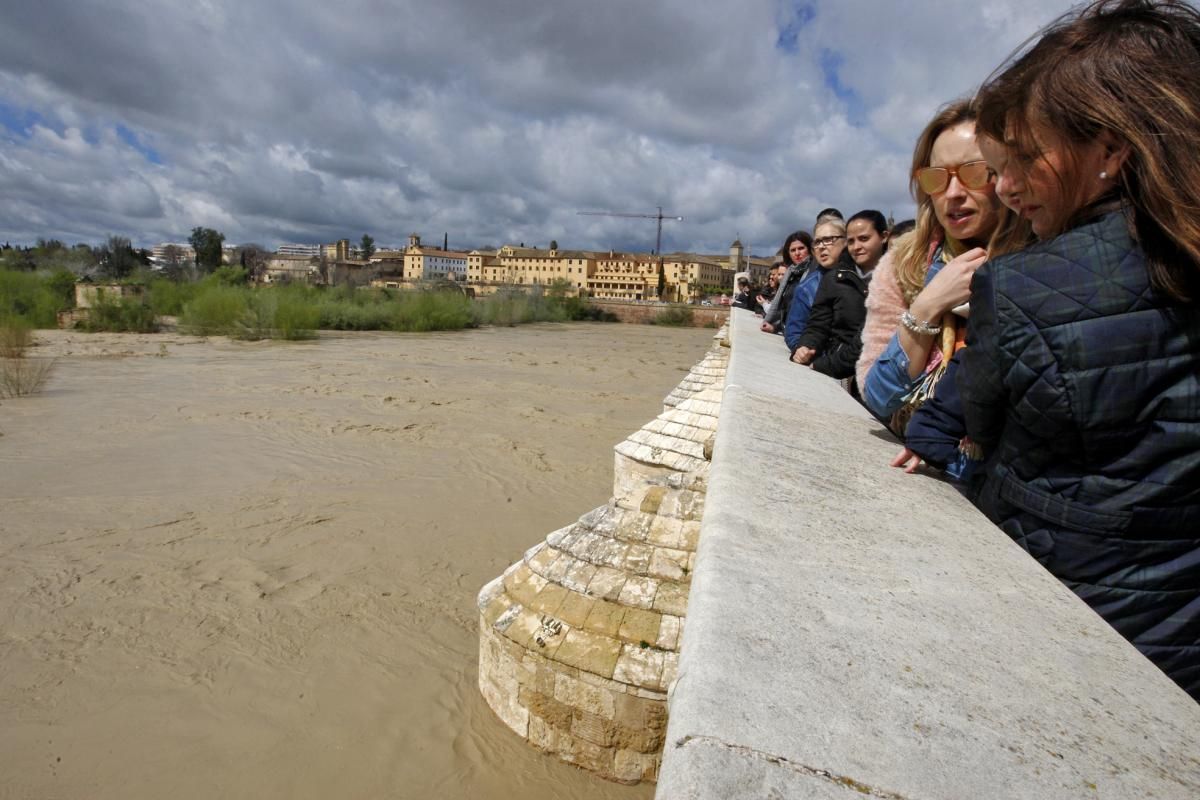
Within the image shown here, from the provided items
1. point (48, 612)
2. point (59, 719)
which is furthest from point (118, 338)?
point (59, 719)

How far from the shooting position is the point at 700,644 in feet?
2.55

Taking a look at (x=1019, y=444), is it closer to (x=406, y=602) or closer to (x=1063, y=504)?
(x=1063, y=504)

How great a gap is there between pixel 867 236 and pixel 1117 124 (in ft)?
10.5

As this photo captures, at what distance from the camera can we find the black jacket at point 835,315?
12.5 feet

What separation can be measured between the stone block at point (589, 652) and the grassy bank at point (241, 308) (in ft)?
84.0

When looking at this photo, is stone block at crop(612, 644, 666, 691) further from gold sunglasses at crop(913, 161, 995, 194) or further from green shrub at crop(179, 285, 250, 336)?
green shrub at crop(179, 285, 250, 336)

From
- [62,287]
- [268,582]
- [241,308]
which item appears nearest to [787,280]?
[268,582]

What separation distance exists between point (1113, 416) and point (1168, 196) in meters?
0.37

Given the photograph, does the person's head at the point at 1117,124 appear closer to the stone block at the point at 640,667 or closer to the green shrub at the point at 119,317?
the stone block at the point at 640,667

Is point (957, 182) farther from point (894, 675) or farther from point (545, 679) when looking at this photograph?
point (545, 679)

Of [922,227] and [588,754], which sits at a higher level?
[922,227]

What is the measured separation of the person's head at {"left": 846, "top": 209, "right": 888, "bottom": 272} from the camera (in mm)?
4238

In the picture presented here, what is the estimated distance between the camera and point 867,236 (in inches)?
167

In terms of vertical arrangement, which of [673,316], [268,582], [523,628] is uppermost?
[673,316]
